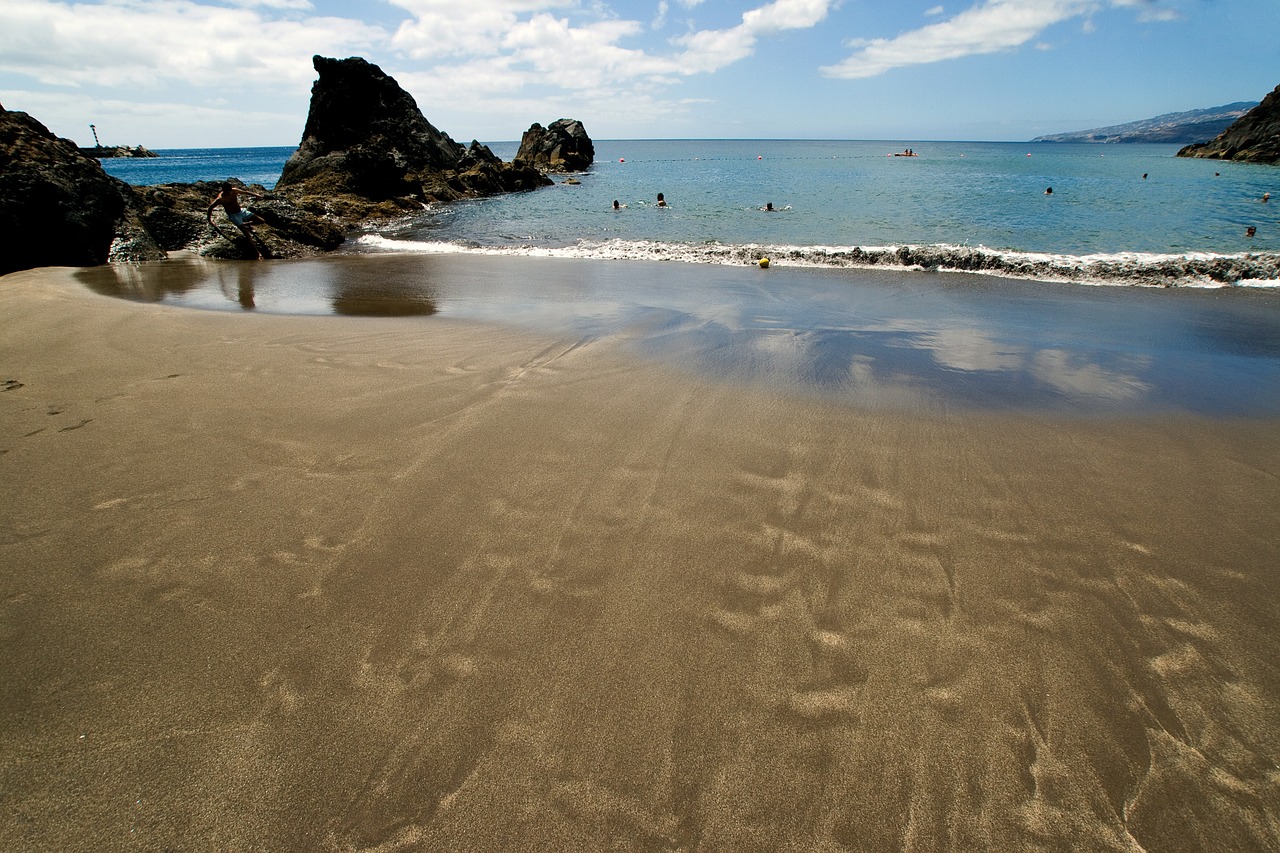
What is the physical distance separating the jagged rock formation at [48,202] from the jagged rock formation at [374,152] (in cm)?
1198

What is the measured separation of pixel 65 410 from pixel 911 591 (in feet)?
21.7

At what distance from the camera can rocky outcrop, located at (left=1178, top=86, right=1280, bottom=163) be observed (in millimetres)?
55763

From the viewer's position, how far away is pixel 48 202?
1184 centimetres

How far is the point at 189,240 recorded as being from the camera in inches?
584

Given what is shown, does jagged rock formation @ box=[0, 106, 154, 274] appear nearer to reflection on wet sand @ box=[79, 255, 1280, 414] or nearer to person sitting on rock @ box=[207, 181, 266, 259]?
reflection on wet sand @ box=[79, 255, 1280, 414]

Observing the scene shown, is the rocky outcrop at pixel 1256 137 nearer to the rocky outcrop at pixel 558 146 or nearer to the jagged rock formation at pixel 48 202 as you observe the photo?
the rocky outcrop at pixel 558 146

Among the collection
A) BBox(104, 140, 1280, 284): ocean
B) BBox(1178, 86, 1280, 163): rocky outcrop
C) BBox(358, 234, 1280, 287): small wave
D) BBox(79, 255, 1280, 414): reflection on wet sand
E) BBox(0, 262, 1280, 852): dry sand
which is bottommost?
BBox(0, 262, 1280, 852): dry sand

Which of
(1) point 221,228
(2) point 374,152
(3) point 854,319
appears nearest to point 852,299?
(3) point 854,319

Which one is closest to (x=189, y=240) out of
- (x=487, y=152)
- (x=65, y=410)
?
(x=65, y=410)

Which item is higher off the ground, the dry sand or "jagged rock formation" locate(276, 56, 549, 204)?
"jagged rock formation" locate(276, 56, 549, 204)

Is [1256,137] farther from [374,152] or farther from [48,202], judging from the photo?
[48,202]

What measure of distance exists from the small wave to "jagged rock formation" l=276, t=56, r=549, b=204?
11.5 metres

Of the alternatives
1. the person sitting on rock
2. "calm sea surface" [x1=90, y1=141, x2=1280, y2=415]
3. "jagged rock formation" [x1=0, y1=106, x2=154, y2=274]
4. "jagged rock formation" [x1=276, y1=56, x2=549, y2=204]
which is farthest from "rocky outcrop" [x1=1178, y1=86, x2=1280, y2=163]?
"jagged rock formation" [x1=0, y1=106, x2=154, y2=274]

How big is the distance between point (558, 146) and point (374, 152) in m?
43.8
